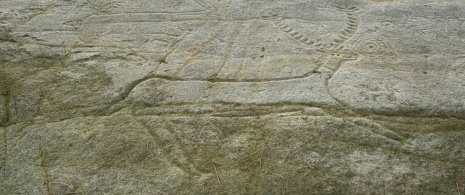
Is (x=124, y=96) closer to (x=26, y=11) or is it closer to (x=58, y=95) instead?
(x=58, y=95)

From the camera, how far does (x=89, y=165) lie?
3.11 m

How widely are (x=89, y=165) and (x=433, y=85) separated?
2.59 meters

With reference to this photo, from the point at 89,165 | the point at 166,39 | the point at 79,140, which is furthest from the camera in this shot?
the point at 166,39

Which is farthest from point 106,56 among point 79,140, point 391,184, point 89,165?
point 391,184

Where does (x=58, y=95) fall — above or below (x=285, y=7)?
below

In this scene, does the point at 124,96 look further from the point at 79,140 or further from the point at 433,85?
the point at 433,85

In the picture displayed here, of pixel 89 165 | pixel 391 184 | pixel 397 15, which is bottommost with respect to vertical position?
pixel 89 165

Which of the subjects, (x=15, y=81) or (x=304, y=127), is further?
(x=15, y=81)

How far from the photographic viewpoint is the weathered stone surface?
2.99 metres

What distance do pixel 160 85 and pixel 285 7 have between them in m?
1.88

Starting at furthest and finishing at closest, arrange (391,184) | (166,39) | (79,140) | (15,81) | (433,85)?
(166,39)
(15,81)
(433,85)
(79,140)
(391,184)

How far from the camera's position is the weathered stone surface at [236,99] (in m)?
2.99

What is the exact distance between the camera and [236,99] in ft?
11.8

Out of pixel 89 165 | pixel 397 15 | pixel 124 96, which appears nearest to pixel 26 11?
pixel 124 96
